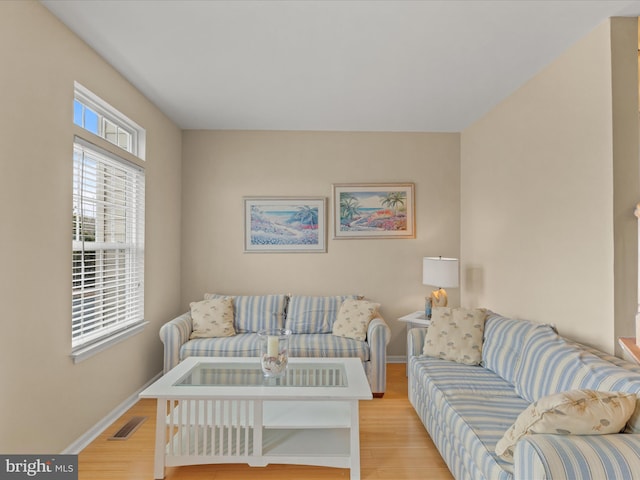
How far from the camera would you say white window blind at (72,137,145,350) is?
2.85 meters

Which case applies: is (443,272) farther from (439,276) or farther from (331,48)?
(331,48)

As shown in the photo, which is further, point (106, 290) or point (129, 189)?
point (129, 189)

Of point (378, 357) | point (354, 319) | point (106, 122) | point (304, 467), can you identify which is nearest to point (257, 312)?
point (354, 319)

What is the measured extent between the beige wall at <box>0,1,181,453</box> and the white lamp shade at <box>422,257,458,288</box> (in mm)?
3030

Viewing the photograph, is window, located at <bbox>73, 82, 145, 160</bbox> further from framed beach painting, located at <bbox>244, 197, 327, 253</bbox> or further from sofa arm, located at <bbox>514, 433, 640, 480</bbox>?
sofa arm, located at <bbox>514, 433, 640, 480</bbox>

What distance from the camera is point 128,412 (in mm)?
3439

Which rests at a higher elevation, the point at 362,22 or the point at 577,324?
the point at 362,22

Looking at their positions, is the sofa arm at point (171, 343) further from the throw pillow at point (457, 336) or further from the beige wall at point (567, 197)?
the beige wall at point (567, 197)

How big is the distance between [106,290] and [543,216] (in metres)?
3.41

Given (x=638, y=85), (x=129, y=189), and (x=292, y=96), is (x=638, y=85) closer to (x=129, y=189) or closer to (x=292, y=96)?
(x=292, y=96)

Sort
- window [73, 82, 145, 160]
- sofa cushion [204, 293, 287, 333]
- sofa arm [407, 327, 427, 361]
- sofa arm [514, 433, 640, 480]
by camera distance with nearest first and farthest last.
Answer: sofa arm [514, 433, 640, 480] < window [73, 82, 145, 160] < sofa arm [407, 327, 427, 361] < sofa cushion [204, 293, 287, 333]

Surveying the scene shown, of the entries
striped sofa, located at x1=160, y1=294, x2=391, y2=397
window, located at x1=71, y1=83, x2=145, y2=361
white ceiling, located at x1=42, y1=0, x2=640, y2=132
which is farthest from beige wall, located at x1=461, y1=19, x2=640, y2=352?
window, located at x1=71, y1=83, x2=145, y2=361

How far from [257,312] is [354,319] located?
104 centimetres

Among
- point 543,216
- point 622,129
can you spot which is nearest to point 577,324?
point 543,216
